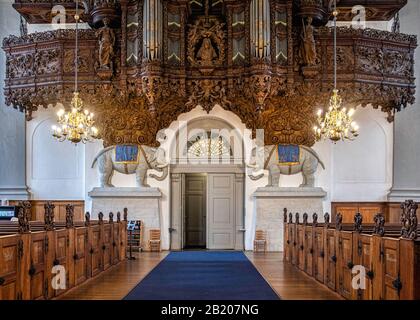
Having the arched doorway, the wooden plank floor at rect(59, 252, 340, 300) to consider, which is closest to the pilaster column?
the arched doorway

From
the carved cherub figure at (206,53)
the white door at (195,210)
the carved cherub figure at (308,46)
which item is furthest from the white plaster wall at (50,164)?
the carved cherub figure at (308,46)

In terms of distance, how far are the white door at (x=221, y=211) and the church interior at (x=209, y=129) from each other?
4 cm

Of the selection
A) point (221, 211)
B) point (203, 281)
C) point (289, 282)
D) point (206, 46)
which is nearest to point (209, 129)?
point (221, 211)

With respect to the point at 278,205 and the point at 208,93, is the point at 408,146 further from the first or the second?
the point at 208,93

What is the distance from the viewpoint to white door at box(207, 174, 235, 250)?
15586mm

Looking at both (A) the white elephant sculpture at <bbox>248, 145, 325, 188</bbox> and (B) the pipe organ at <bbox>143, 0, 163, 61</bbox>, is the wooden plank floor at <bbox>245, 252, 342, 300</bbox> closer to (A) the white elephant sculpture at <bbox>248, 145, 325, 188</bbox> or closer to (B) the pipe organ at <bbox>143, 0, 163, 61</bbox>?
(A) the white elephant sculpture at <bbox>248, 145, 325, 188</bbox>

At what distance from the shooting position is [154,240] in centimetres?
1488

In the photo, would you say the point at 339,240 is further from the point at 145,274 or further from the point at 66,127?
the point at 66,127

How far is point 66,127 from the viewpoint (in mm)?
11859

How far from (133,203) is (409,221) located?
10.2 meters

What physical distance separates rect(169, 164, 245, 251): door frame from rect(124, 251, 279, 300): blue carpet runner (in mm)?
1998

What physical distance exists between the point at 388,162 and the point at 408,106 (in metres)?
1.63

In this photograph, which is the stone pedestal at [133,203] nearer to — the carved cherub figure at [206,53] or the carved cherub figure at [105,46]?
the carved cherub figure at [105,46]

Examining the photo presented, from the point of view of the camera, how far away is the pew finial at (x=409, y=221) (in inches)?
219
